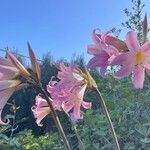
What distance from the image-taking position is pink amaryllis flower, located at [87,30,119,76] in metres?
1.22

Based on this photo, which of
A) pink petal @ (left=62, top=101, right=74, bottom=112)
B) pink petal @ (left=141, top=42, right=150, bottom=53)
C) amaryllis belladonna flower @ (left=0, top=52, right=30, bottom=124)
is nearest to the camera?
pink petal @ (left=141, top=42, right=150, bottom=53)

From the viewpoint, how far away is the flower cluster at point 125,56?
3.97 feet

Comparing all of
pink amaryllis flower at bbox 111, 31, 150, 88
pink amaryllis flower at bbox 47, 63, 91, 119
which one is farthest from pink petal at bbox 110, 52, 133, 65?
pink amaryllis flower at bbox 47, 63, 91, 119

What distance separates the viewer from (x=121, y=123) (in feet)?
11.4

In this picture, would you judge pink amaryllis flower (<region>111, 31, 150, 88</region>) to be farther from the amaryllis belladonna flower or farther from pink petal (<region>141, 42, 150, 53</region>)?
the amaryllis belladonna flower

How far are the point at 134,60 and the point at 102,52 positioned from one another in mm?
77

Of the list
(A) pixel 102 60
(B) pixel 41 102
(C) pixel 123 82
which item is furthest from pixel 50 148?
(A) pixel 102 60

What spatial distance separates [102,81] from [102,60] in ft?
11.9

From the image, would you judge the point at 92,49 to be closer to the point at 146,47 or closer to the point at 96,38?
the point at 96,38

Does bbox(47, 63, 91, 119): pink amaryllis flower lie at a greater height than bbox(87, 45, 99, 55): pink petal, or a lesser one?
lesser

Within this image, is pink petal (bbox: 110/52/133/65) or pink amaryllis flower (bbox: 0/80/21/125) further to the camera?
pink amaryllis flower (bbox: 0/80/21/125)

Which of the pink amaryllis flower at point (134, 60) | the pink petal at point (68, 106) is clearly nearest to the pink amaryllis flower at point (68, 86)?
the pink petal at point (68, 106)

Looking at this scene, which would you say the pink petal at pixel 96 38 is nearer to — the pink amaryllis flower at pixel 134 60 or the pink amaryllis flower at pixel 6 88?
the pink amaryllis flower at pixel 134 60

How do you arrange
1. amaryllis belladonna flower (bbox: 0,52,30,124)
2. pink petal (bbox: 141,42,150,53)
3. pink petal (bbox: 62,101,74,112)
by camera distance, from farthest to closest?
1. pink petal (bbox: 62,101,74,112)
2. amaryllis belladonna flower (bbox: 0,52,30,124)
3. pink petal (bbox: 141,42,150,53)
